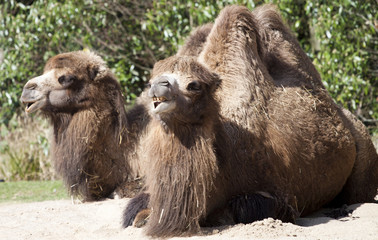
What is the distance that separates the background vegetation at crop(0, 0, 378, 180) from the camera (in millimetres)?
9156

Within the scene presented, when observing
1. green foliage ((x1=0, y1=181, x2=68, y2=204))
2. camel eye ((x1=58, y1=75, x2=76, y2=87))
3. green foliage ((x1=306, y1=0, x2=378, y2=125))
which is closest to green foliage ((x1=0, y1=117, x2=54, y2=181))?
green foliage ((x1=0, y1=181, x2=68, y2=204))

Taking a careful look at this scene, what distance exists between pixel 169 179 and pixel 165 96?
614 millimetres

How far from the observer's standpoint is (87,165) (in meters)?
6.16

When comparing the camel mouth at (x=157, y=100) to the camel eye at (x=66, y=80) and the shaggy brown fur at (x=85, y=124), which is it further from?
the camel eye at (x=66, y=80)

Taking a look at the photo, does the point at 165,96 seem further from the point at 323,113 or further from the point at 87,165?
the point at 87,165

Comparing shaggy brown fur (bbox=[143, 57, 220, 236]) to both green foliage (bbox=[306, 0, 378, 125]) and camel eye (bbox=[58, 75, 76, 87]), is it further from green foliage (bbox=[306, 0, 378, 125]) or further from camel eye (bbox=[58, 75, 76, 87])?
green foliage (bbox=[306, 0, 378, 125])

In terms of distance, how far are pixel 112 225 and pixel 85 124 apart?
1516mm

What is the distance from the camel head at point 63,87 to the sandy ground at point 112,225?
105 centimetres

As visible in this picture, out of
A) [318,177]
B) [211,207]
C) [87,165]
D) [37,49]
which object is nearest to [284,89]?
[318,177]

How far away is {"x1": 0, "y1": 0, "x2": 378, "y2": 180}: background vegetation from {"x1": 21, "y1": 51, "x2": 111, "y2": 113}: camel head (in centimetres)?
338

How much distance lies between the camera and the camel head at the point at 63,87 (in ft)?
19.9

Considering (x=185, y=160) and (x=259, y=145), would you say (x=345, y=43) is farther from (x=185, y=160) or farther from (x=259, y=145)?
(x=185, y=160)

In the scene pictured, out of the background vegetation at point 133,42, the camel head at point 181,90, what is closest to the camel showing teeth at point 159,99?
the camel head at point 181,90

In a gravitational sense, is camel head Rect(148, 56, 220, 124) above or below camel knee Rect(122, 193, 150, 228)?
above
